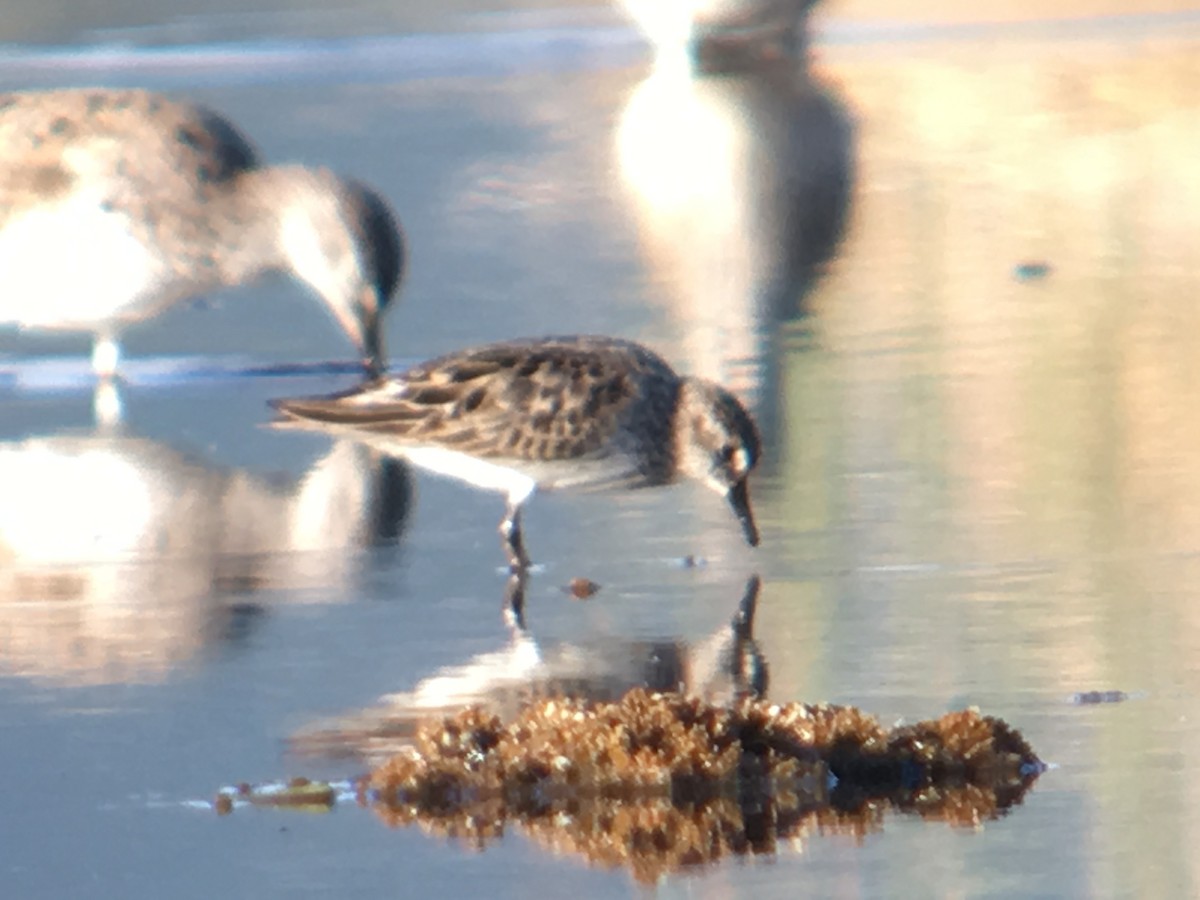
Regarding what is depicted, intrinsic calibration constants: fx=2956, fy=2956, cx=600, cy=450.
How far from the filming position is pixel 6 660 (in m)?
7.16

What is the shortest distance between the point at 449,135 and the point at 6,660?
39.9 feet

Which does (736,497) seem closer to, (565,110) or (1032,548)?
(1032,548)

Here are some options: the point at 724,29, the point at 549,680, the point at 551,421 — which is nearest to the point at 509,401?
the point at 551,421

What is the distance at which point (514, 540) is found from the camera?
8.15m

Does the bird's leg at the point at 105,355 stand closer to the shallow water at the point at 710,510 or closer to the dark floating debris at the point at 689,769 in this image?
the shallow water at the point at 710,510

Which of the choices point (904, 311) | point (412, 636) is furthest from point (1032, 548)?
point (904, 311)

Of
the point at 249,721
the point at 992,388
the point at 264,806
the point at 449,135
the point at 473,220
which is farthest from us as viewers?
the point at 449,135

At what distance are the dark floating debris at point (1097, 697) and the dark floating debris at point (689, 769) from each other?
0.52 m

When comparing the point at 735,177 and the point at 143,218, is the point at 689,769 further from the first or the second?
the point at 735,177

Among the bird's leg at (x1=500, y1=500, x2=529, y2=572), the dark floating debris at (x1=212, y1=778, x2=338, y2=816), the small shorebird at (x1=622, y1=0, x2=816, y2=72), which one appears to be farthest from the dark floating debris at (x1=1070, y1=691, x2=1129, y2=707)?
the small shorebird at (x1=622, y1=0, x2=816, y2=72)

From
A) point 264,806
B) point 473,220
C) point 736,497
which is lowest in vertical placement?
point 264,806

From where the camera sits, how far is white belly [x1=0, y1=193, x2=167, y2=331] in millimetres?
11461

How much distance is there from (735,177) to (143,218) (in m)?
5.95

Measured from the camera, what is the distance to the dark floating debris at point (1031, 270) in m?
13.1
